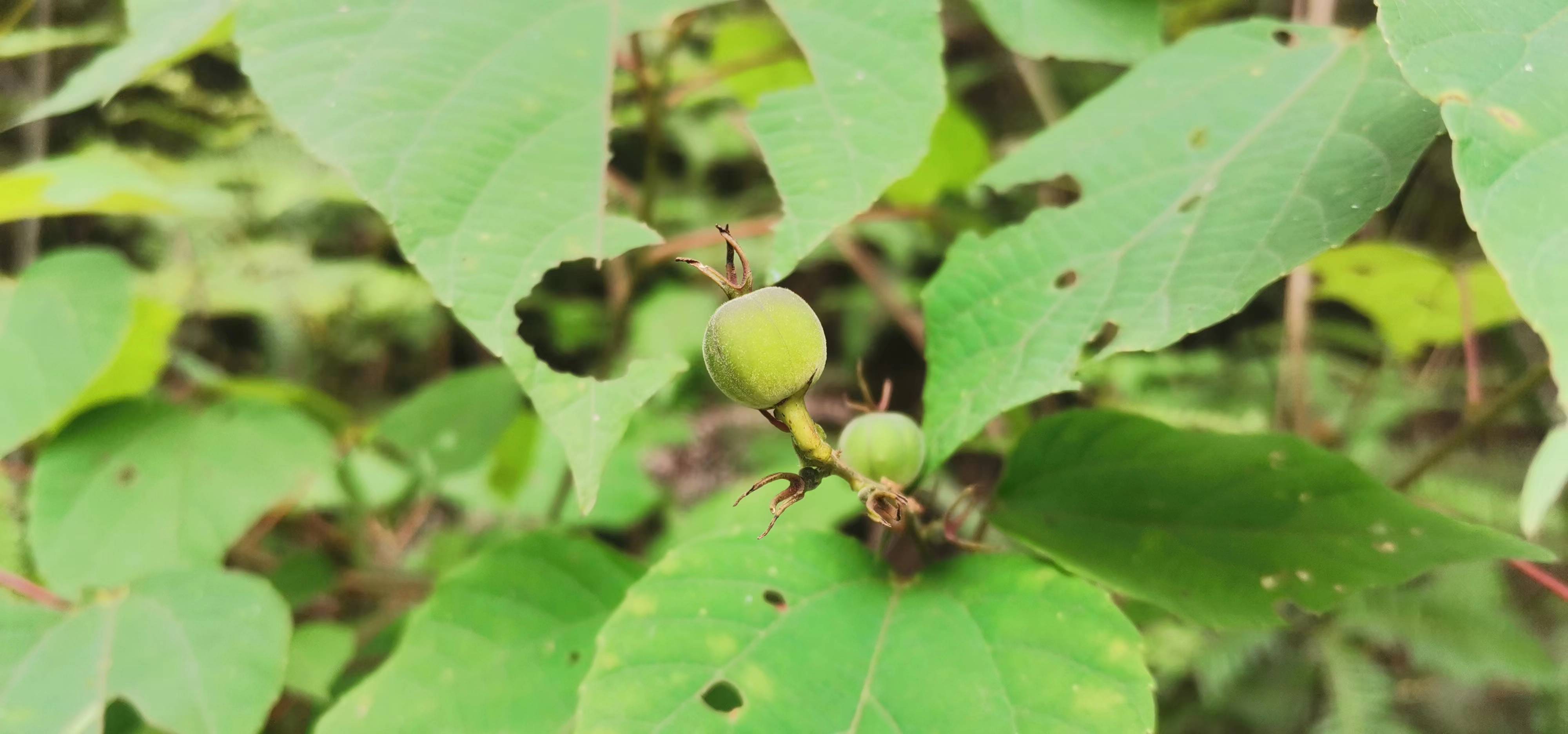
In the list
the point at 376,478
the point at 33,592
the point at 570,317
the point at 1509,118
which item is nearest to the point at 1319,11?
the point at 1509,118

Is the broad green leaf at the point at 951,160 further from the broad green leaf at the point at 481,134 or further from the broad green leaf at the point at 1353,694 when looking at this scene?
the broad green leaf at the point at 1353,694

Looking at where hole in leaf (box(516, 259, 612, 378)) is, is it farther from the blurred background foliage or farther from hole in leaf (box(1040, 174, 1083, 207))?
hole in leaf (box(1040, 174, 1083, 207))

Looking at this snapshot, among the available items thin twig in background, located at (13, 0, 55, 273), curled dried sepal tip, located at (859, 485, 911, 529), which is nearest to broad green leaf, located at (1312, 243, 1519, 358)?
curled dried sepal tip, located at (859, 485, 911, 529)

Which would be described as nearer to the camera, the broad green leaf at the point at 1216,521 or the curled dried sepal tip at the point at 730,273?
the curled dried sepal tip at the point at 730,273

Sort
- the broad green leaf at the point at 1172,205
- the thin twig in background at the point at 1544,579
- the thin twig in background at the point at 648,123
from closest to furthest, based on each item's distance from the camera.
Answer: the broad green leaf at the point at 1172,205
the thin twig in background at the point at 1544,579
the thin twig in background at the point at 648,123

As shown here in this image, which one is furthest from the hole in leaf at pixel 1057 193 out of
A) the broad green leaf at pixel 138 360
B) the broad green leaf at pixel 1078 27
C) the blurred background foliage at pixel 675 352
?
the broad green leaf at pixel 138 360

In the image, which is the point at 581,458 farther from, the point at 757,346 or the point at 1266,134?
the point at 1266,134

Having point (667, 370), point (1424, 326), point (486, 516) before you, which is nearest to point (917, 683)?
point (667, 370)

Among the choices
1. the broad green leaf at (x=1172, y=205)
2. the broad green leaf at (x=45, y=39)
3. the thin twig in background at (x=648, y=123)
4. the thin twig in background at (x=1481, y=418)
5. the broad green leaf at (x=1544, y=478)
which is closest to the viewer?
the broad green leaf at (x=1544, y=478)
